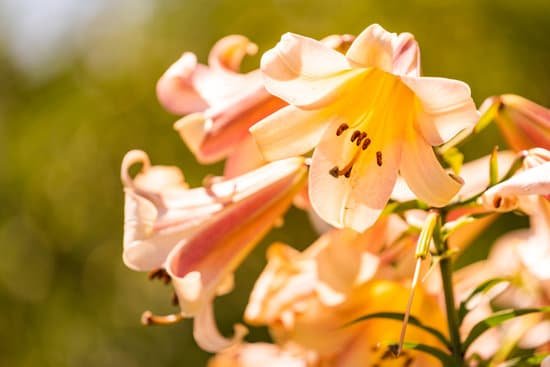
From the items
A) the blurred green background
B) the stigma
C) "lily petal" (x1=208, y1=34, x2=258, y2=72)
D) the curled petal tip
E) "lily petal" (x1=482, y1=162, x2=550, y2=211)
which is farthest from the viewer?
the blurred green background

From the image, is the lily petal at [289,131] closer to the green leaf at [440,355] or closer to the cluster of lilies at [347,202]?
the cluster of lilies at [347,202]

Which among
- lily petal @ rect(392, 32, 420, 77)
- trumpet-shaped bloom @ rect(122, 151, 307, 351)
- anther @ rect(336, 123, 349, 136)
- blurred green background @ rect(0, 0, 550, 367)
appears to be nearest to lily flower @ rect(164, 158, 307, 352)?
trumpet-shaped bloom @ rect(122, 151, 307, 351)

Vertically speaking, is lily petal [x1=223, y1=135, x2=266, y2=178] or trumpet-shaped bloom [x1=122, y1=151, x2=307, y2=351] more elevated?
lily petal [x1=223, y1=135, x2=266, y2=178]

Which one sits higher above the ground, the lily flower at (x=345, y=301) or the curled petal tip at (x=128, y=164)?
the curled petal tip at (x=128, y=164)

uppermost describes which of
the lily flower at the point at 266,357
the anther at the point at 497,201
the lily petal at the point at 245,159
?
the anther at the point at 497,201

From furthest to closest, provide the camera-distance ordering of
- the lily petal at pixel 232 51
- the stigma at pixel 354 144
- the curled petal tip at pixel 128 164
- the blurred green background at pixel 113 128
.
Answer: the blurred green background at pixel 113 128 < the lily petal at pixel 232 51 < the curled petal tip at pixel 128 164 < the stigma at pixel 354 144

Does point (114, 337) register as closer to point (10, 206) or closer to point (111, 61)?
point (10, 206)

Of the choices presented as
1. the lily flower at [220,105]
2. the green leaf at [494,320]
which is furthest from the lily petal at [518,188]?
the lily flower at [220,105]

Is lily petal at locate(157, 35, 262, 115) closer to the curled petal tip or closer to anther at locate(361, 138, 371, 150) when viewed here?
the curled petal tip
